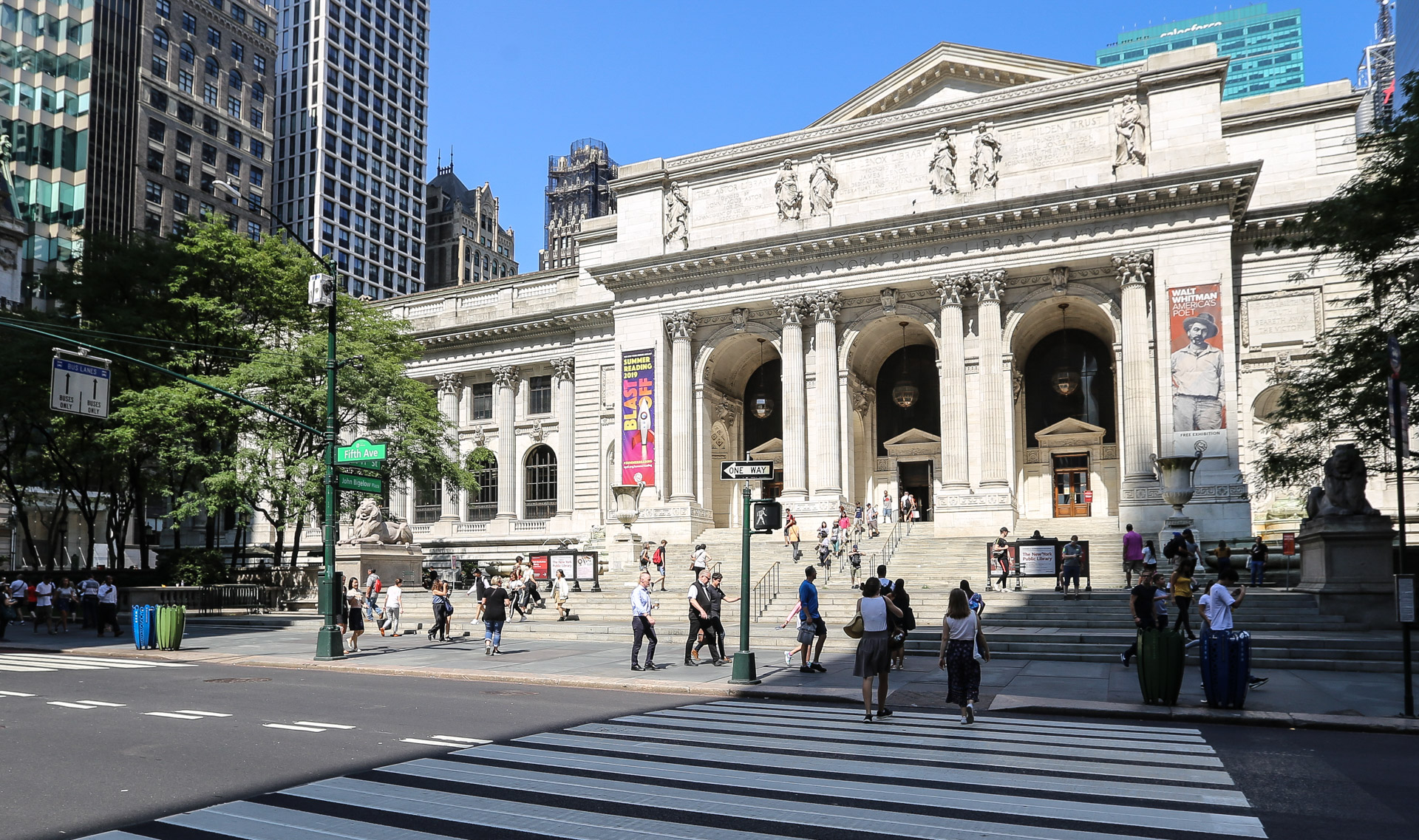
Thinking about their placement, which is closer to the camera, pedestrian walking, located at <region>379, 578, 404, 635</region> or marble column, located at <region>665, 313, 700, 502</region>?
pedestrian walking, located at <region>379, 578, 404, 635</region>

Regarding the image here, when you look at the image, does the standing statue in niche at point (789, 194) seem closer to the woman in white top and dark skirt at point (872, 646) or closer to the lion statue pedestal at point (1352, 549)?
the lion statue pedestal at point (1352, 549)

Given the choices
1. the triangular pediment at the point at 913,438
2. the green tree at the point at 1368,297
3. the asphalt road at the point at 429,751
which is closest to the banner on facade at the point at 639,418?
the triangular pediment at the point at 913,438

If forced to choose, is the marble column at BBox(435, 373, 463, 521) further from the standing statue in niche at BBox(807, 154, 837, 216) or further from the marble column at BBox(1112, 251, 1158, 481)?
the marble column at BBox(1112, 251, 1158, 481)

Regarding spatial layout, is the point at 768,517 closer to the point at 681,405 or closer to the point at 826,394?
the point at 826,394

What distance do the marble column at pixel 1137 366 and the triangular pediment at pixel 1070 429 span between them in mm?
4442

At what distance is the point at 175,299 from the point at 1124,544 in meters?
32.9

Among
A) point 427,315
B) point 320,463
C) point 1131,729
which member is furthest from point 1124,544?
point 427,315

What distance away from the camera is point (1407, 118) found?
21.6 m

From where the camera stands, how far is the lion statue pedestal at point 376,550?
35.6m

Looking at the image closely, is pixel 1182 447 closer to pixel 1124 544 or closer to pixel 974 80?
pixel 1124 544

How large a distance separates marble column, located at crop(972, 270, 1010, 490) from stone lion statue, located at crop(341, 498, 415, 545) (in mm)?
22429

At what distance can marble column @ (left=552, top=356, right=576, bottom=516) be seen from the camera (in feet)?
173

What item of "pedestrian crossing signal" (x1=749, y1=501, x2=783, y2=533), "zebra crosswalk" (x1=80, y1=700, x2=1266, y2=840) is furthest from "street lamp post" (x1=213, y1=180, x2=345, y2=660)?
"zebra crosswalk" (x1=80, y1=700, x2=1266, y2=840)

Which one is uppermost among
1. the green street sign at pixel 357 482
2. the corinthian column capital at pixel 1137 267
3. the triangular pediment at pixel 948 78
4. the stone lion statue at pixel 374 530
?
the triangular pediment at pixel 948 78
